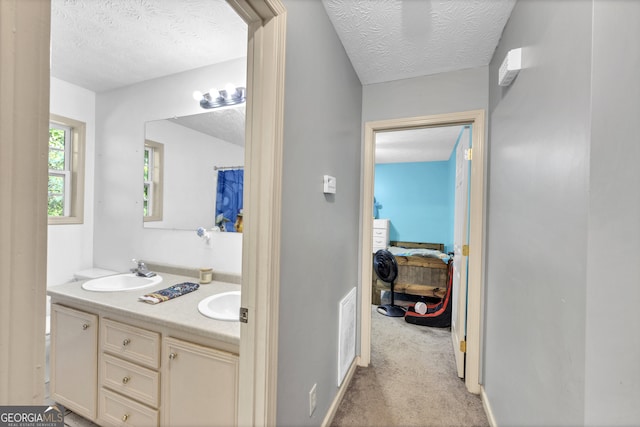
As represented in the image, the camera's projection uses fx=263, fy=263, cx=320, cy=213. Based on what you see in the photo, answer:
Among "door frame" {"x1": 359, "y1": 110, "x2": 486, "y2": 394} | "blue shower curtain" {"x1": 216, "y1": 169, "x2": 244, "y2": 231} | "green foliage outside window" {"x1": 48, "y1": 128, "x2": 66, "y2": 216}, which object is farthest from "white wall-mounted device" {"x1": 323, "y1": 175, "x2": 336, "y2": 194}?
"green foliage outside window" {"x1": 48, "y1": 128, "x2": 66, "y2": 216}

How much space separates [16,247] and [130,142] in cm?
232

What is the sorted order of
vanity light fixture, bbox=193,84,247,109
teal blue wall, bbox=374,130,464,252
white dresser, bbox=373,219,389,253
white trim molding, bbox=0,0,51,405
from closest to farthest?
white trim molding, bbox=0,0,51,405 → vanity light fixture, bbox=193,84,247,109 → white dresser, bbox=373,219,389,253 → teal blue wall, bbox=374,130,464,252

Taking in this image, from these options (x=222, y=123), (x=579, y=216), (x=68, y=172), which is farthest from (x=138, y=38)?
(x=579, y=216)

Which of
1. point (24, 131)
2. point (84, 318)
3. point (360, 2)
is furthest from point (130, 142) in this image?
point (24, 131)

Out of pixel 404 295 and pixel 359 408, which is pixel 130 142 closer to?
pixel 359 408

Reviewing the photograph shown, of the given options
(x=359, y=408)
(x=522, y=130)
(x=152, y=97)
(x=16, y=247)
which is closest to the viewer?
(x=16, y=247)

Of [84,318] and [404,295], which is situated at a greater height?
[84,318]

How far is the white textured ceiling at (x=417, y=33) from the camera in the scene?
1.42m

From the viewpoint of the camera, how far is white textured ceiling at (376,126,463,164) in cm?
366

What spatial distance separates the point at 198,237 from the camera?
80.7 inches

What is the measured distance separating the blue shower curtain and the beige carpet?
1.54m

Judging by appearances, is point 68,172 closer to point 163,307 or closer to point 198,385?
point 163,307

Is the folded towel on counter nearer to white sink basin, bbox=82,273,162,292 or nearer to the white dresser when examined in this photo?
white sink basin, bbox=82,273,162,292

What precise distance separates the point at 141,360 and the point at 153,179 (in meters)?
1.40
